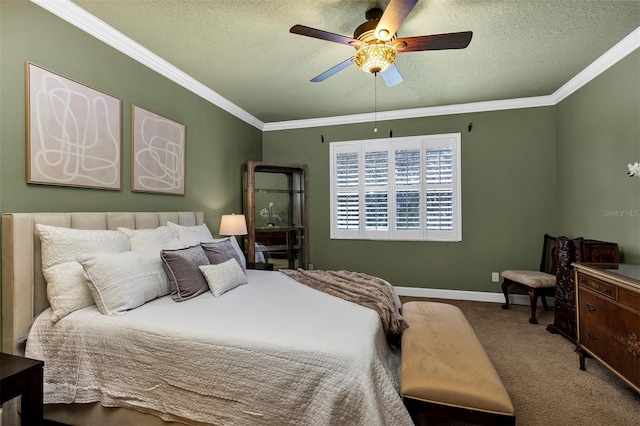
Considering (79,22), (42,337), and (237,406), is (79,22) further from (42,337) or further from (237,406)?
(237,406)

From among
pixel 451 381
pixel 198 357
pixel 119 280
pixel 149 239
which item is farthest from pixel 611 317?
pixel 149 239

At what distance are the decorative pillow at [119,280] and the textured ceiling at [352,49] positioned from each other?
177 cm

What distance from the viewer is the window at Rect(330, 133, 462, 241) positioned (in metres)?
4.31

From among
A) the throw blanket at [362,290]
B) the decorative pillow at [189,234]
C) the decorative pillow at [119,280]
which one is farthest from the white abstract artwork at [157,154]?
the throw blanket at [362,290]

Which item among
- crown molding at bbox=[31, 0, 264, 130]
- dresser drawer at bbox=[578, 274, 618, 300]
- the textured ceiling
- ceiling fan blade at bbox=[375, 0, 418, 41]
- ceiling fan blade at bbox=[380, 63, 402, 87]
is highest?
the textured ceiling

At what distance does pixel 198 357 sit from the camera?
151 centimetres

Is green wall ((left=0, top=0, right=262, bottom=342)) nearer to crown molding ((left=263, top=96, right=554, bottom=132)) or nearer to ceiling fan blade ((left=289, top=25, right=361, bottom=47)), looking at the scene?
crown molding ((left=263, top=96, right=554, bottom=132))

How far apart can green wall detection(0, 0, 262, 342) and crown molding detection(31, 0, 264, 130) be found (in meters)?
0.05

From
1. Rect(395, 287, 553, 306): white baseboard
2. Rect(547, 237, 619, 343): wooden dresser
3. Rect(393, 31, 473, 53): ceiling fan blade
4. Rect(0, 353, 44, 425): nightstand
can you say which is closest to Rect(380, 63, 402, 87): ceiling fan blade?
Rect(393, 31, 473, 53): ceiling fan blade

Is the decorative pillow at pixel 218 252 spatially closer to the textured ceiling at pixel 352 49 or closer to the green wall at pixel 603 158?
the textured ceiling at pixel 352 49

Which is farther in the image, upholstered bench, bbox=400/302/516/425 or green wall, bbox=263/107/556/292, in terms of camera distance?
green wall, bbox=263/107/556/292

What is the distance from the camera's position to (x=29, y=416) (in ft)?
4.50

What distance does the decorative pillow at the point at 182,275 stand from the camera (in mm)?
2113

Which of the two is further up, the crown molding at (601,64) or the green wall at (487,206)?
the crown molding at (601,64)
